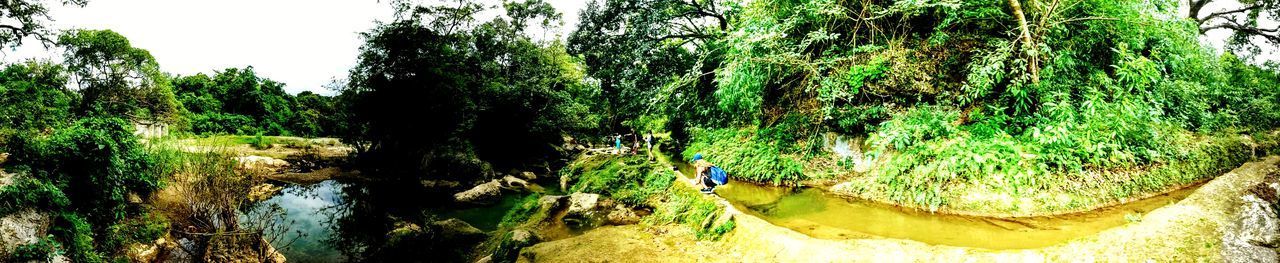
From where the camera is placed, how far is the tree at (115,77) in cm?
2288

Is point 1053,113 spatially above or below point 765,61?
below

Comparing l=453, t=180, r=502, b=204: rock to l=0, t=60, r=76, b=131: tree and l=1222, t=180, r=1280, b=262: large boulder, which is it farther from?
l=1222, t=180, r=1280, b=262: large boulder

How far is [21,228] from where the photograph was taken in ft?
22.9

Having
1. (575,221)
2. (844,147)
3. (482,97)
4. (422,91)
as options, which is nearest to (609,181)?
(575,221)

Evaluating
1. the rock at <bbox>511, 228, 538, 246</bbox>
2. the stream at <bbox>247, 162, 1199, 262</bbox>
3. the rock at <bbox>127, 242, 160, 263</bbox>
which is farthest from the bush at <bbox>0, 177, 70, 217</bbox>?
the rock at <bbox>511, 228, 538, 246</bbox>

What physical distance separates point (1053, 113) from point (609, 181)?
8870mm

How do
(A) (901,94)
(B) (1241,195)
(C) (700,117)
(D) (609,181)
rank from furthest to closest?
(C) (700,117) < (D) (609,181) < (A) (901,94) < (B) (1241,195)

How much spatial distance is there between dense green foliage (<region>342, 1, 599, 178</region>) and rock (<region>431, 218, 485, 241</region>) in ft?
30.2

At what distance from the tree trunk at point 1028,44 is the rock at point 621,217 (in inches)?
288

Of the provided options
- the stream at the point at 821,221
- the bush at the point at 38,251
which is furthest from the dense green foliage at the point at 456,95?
the bush at the point at 38,251

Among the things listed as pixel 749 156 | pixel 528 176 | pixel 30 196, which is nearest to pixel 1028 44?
pixel 749 156

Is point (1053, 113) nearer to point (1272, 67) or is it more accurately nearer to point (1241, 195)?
point (1241, 195)

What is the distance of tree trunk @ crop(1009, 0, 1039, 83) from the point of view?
721 cm

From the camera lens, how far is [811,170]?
991 cm
